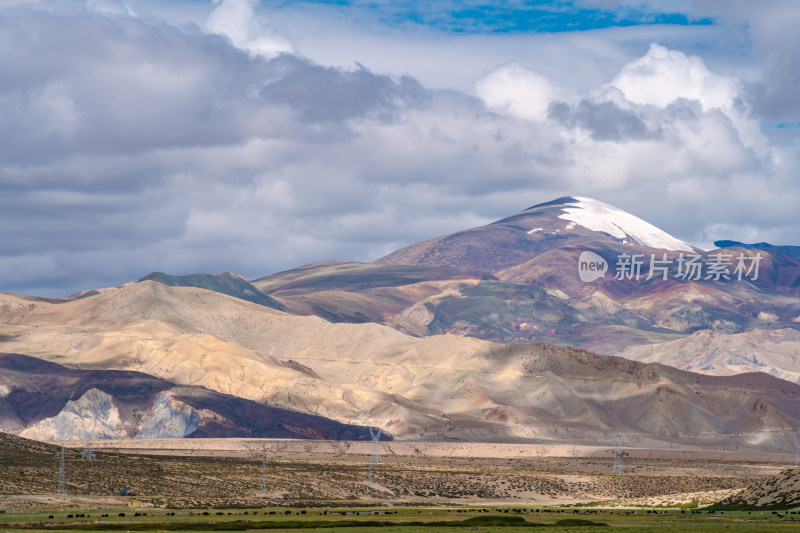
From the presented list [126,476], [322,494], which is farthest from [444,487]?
[126,476]

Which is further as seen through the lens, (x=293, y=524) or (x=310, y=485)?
(x=310, y=485)

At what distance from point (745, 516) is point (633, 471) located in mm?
108676

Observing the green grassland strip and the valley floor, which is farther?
the valley floor

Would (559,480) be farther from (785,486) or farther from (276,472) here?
(785,486)

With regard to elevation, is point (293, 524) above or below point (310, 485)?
above

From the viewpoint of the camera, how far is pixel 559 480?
541 feet

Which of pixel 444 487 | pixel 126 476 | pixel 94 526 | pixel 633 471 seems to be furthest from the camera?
pixel 633 471

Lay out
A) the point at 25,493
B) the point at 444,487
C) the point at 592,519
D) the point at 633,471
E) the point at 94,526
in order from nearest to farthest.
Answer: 1. the point at 94,526
2. the point at 592,519
3. the point at 25,493
4. the point at 444,487
5. the point at 633,471

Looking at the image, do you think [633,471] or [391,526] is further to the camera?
[633,471]

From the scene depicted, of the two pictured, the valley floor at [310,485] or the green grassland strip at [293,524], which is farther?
the valley floor at [310,485]

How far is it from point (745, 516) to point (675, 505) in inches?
962

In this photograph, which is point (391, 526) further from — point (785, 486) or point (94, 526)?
point (785, 486)

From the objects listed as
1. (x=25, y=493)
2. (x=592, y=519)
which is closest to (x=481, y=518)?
(x=592, y=519)

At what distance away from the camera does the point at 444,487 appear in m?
149
